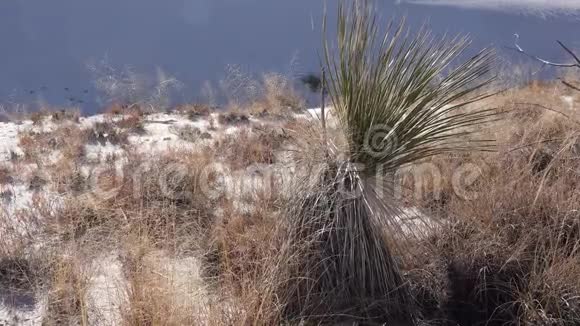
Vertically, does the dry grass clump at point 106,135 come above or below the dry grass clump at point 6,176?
above

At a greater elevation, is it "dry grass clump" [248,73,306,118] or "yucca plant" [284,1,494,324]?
"dry grass clump" [248,73,306,118]

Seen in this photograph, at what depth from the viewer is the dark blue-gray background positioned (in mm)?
11289

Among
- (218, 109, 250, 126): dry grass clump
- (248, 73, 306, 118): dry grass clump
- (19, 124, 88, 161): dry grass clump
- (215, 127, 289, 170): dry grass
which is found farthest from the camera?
(248, 73, 306, 118): dry grass clump

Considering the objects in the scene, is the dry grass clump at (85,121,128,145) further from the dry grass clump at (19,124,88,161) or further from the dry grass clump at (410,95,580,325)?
the dry grass clump at (410,95,580,325)

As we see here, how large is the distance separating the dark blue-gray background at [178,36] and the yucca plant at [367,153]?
28.4ft

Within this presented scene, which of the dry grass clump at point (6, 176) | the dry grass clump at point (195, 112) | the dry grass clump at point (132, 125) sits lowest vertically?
the dry grass clump at point (6, 176)

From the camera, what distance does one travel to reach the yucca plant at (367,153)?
2.12 meters

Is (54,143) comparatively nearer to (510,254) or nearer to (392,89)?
(392,89)

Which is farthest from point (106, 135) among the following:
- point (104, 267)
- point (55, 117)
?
point (104, 267)

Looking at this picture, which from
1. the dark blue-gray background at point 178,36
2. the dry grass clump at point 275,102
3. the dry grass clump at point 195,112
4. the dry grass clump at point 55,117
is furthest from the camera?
the dark blue-gray background at point 178,36

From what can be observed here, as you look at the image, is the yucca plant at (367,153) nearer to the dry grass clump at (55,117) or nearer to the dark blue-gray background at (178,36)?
the dry grass clump at (55,117)

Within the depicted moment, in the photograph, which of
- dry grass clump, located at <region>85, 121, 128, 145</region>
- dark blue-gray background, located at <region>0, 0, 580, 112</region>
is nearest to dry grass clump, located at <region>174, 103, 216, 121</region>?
dry grass clump, located at <region>85, 121, 128, 145</region>

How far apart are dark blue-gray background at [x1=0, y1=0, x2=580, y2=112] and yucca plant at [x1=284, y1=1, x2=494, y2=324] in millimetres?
8665

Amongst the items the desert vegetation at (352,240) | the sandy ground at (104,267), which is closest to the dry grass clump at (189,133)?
the sandy ground at (104,267)
